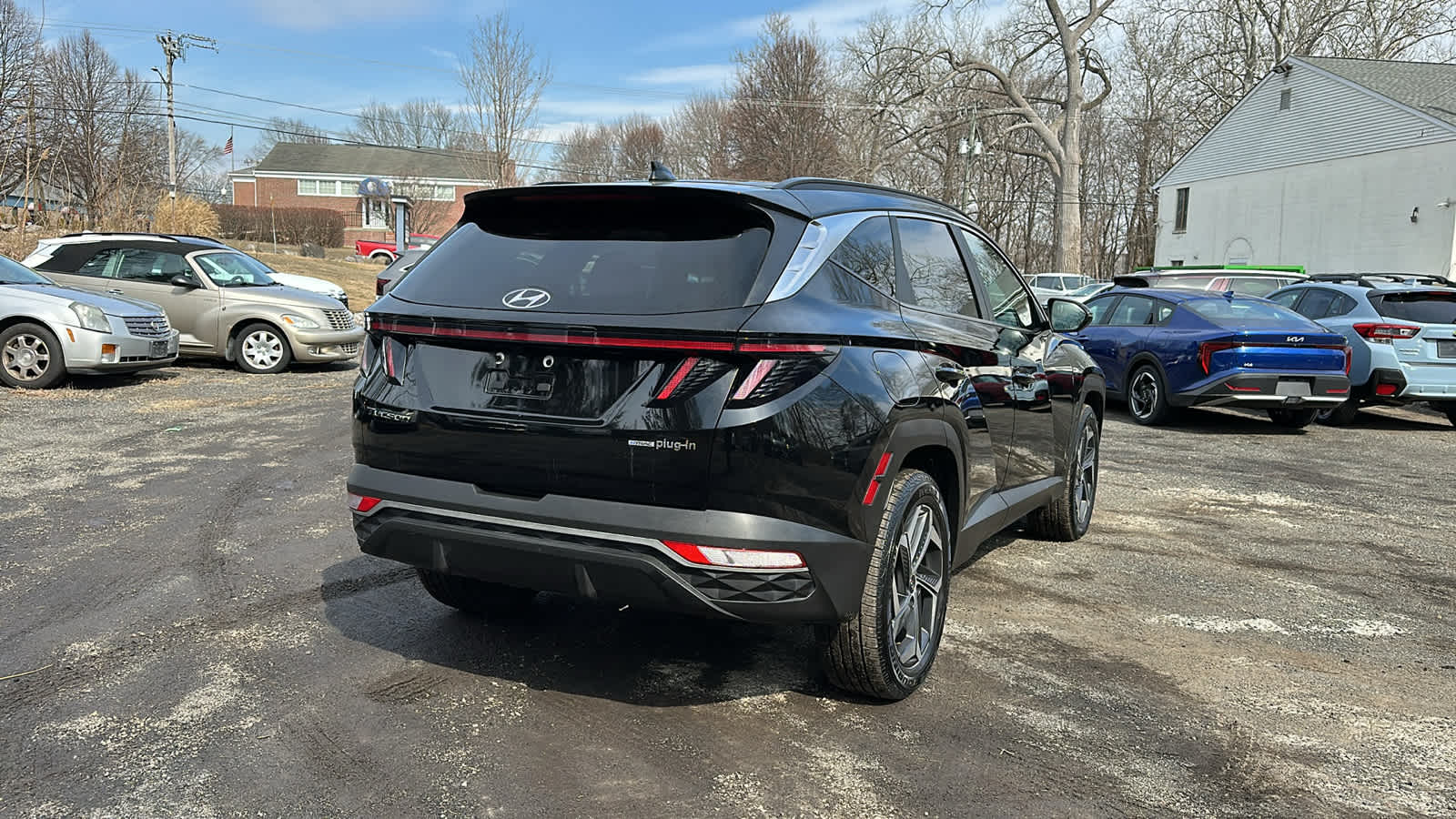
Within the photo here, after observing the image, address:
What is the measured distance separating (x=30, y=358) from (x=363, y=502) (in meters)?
9.88

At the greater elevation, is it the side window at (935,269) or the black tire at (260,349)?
the side window at (935,269)

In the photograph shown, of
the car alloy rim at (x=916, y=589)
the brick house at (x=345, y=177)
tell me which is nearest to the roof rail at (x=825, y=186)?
the car alloy rim at (x=916, y=589)

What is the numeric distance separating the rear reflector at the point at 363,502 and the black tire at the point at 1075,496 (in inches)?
146

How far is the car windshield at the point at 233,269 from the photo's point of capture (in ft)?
46.8

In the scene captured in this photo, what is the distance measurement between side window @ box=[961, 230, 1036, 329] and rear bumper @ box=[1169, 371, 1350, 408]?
634 centimetres

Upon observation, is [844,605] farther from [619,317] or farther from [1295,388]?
[1295,388]

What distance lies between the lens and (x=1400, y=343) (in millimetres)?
11906

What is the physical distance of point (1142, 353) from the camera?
39.1 ft

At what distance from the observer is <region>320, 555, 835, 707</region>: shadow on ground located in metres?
3.85

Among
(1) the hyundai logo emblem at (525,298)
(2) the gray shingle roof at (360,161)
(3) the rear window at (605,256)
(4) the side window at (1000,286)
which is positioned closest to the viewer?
(3) the rear window at (605,256)

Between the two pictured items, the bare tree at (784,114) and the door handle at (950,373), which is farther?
the bare tree at (784,114)

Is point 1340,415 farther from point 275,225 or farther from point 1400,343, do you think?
point 275,225

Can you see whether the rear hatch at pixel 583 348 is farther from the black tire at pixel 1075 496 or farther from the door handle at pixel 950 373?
the black tire at pixel 1075 496

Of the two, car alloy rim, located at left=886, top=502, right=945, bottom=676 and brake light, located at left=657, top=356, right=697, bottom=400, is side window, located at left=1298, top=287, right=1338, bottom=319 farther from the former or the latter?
brake light, located at left=657, top=356, right=697, bottom=400
